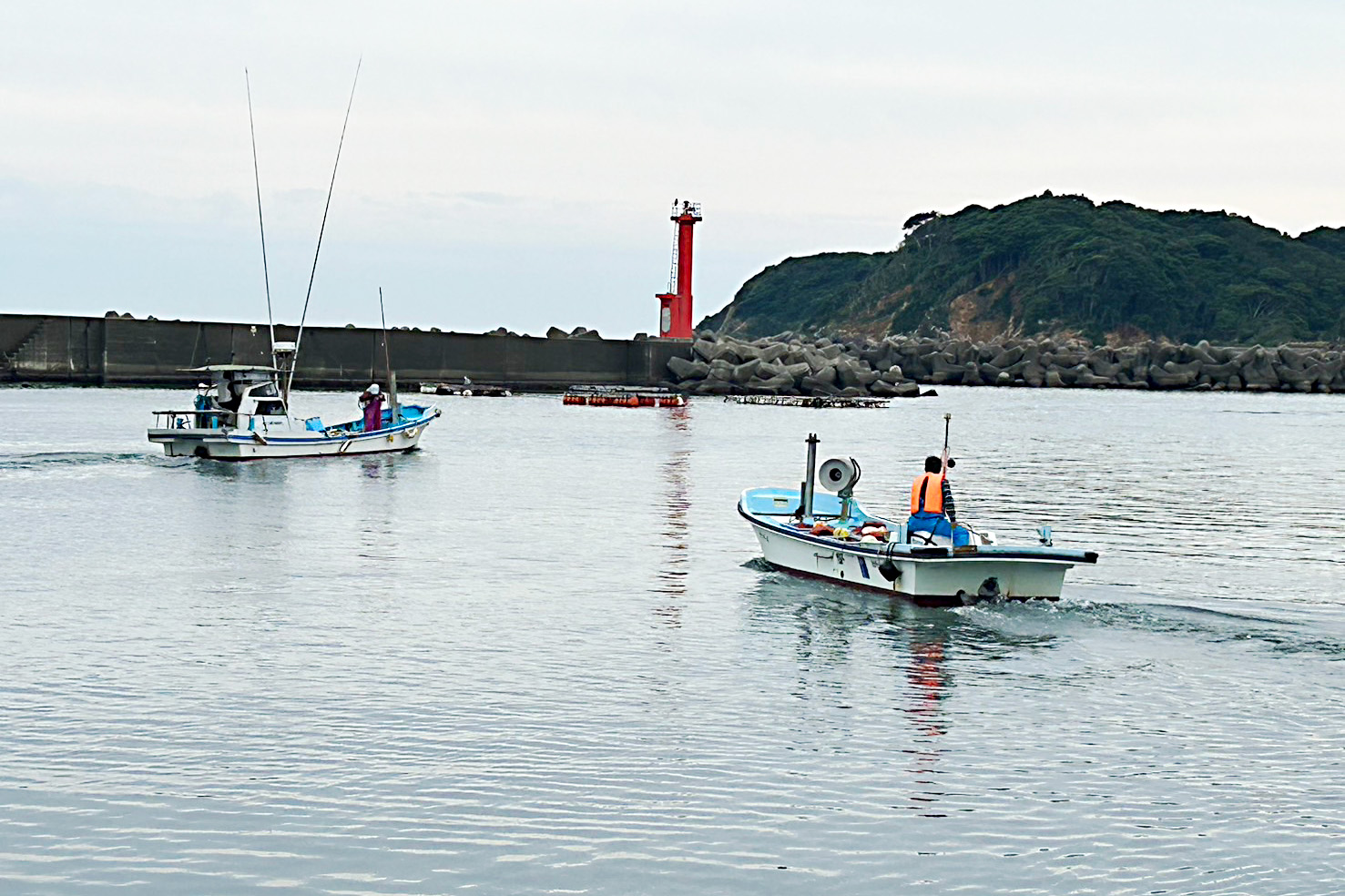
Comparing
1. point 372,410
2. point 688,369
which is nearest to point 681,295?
point 688,369

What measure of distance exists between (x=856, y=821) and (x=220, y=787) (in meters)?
4.98

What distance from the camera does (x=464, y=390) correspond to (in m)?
97.7

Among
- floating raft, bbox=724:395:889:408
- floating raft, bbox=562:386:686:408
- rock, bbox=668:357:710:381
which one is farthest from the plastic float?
floating raft, bbox=724:395:889:408

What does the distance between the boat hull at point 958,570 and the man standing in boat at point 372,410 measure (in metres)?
28.4

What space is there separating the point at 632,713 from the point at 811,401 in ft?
268

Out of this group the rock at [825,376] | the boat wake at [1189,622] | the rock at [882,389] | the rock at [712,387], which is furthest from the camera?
the rock at [882,389]

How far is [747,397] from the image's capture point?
99.6 m

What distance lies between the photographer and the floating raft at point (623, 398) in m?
92.4

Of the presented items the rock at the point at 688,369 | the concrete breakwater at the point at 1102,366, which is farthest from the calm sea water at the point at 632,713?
the concrete breakwater at the point at 1102,366

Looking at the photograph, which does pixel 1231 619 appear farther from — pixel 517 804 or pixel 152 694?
pixel 152 694

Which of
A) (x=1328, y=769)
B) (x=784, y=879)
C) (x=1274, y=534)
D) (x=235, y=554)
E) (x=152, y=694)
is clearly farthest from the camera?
(x=1274, y=534)

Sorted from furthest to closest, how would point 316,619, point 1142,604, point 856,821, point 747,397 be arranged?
point 747,397 → point 1142,604 → point 316,619 → point 856,821

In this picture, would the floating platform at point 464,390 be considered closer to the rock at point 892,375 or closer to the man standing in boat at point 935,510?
the rock at point 892,375

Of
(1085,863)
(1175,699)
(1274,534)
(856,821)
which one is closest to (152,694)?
(856,821)
